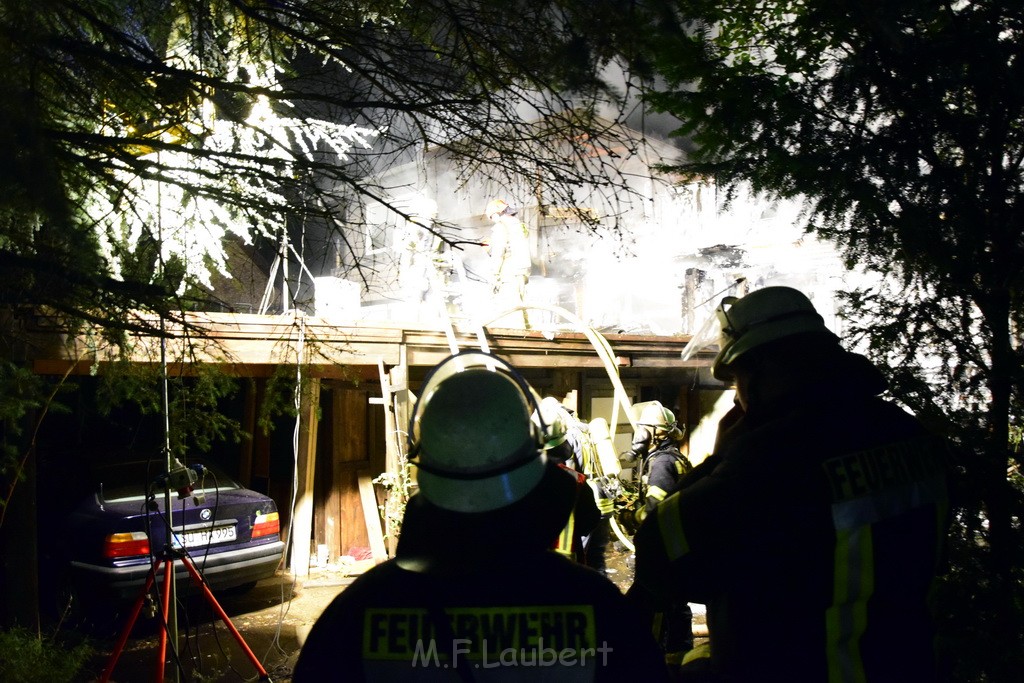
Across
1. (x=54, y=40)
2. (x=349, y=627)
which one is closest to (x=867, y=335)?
(x=349, y=627)

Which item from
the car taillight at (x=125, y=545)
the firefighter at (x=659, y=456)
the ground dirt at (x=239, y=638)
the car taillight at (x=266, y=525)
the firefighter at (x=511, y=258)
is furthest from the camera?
the firefighter at (x=511, y=258)

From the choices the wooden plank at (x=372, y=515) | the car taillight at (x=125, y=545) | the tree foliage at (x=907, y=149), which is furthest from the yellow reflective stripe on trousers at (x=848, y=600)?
the wooden plank at (x=372, y=515)

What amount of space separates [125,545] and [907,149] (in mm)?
6645

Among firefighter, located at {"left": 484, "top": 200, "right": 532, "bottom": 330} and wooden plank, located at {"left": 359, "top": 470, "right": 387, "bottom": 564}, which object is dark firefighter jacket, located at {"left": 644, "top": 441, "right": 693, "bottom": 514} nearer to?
firefighter, located at {"left": 484, "top": 200, "right": 532, "bottom": 330}

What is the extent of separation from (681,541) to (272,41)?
9.22 ft

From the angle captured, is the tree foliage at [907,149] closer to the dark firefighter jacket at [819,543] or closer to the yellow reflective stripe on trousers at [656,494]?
the dark firefighter jacket at [819,543]

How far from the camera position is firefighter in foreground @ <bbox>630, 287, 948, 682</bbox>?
5.62 ft

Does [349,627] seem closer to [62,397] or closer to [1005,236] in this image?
[1005,236]

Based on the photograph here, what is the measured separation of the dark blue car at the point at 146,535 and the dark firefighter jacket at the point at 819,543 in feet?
15.4

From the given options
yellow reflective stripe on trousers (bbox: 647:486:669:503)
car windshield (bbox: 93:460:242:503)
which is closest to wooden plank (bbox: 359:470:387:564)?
car windshield (bbox: 93:460:242:503)

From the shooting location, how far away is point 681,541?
1.81 metres

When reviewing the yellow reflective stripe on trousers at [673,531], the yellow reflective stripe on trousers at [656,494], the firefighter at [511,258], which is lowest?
the yellow reflective stripe on trousers at [656,494]

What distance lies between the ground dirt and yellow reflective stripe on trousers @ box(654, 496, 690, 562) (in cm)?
361

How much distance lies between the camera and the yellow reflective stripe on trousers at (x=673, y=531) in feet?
5.93
